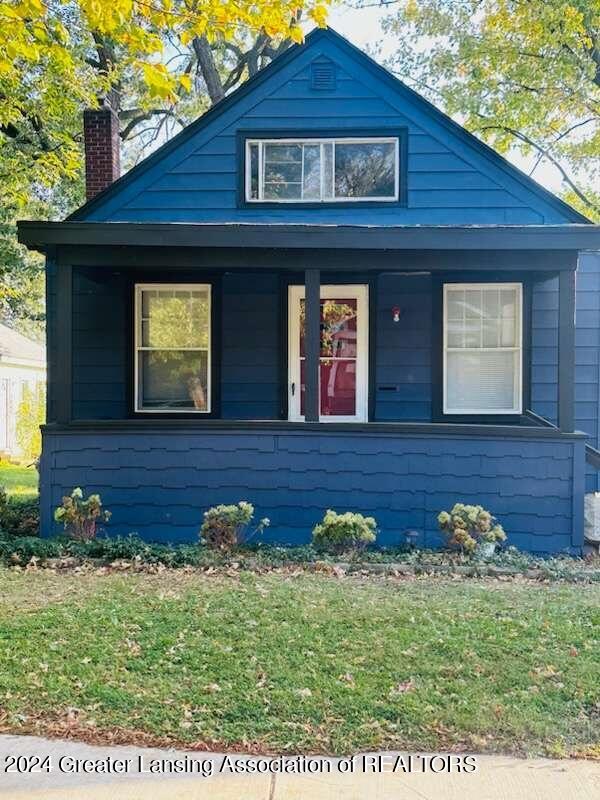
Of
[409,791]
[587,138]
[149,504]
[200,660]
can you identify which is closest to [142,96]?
[587,138]

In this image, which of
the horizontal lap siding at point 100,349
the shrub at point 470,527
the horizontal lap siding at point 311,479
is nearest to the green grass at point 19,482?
the horizontal lap siding at point 100,349

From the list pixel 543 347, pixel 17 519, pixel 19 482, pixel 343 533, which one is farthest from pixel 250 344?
pixel 19 482

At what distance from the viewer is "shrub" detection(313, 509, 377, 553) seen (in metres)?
6.23

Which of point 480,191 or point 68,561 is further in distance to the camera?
point 480,191

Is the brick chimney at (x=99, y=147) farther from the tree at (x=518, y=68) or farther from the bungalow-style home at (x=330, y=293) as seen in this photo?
the tree at (x=518, y=68)

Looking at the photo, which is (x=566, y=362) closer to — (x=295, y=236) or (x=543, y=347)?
(x=543, y=347)

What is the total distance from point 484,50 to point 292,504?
10967 mm

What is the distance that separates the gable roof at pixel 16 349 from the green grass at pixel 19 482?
5.33m

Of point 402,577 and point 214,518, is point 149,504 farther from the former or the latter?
point 402,577

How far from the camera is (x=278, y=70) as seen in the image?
854 cm

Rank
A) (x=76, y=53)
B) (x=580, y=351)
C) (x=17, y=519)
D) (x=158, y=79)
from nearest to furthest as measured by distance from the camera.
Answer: (x=158, y=79) → (x=17, y=519) → (x=580, y=351) → (x=76, y=53)

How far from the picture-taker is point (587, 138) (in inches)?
613

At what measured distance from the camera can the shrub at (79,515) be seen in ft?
21.2

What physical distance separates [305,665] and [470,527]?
2.99m
